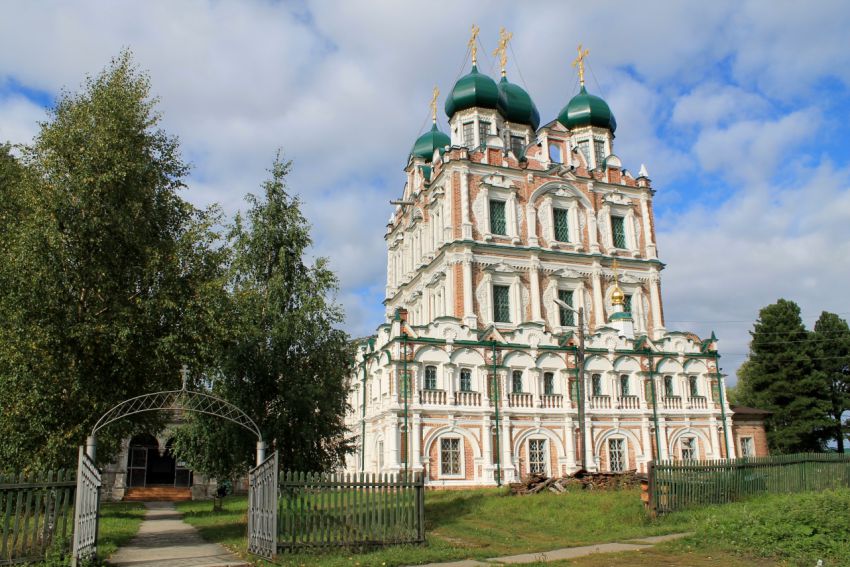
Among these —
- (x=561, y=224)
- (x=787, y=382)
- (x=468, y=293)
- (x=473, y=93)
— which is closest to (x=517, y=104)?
(x=473, y=93)

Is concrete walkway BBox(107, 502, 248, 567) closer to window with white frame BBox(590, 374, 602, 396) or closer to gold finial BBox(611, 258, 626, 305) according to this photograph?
window with white frame BBox(590, 374, 602, 396)

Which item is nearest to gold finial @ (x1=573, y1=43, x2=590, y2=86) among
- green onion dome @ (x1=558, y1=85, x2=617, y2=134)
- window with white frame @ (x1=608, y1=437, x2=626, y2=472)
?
green onion dome @ (x1=558, y1=85, x2=617, y2=134)

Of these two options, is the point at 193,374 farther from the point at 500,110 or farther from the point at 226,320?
the point at 500,110

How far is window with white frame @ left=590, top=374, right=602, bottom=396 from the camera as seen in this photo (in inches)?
1293

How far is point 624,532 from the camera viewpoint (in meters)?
16.1

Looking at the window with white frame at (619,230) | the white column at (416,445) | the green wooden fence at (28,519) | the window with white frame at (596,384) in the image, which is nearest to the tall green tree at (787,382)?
the window with white frame at (619,230)

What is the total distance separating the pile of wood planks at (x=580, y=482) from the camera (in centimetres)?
2333

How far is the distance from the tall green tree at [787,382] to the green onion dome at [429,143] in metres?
23.2

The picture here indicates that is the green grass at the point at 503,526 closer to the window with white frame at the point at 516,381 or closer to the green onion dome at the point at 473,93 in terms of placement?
the window with white frame at the point at 516,381

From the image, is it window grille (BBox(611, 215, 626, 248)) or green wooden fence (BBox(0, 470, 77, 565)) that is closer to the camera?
green wooden fence (BBox(0, 470, 77, 565))

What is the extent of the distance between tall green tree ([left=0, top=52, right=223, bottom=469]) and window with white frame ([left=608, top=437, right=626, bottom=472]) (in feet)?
67.1

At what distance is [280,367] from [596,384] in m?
17.1

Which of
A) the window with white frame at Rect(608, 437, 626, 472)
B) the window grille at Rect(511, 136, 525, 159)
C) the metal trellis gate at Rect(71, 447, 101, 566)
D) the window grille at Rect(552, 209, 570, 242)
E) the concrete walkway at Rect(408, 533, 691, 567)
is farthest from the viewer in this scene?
the window grille at Rect(511, 136, 525, 159)

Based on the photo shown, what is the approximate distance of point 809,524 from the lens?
13.7 metres
